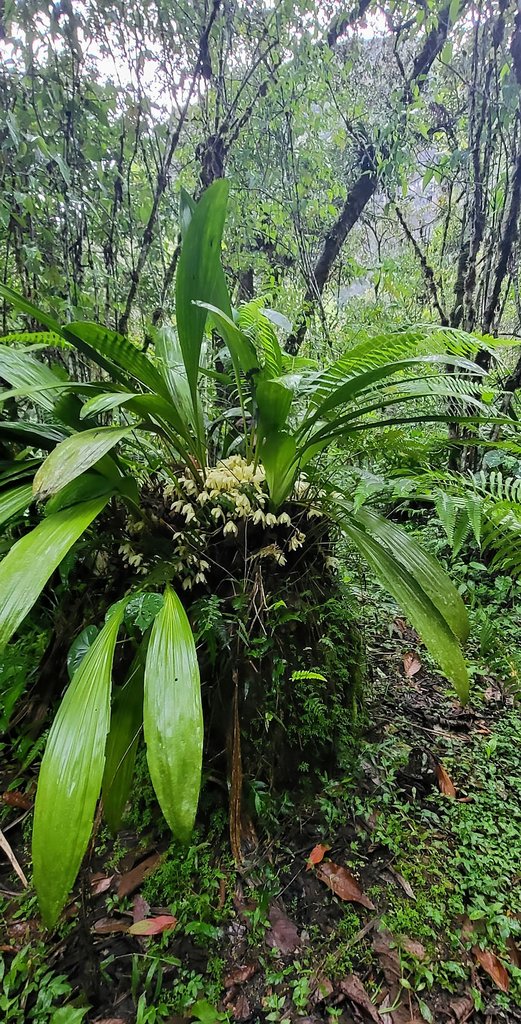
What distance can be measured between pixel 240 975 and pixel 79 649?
538 mm

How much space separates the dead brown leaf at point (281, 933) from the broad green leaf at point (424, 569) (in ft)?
1.77

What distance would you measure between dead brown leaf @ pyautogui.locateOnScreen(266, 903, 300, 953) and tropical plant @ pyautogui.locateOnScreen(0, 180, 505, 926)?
1.00ft

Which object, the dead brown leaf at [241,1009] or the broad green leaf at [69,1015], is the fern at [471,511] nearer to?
the dead brown leaf at [241,1009]

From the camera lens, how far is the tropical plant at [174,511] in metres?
0.52

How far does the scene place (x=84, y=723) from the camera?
0.55 meters

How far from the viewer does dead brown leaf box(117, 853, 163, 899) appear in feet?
2.41

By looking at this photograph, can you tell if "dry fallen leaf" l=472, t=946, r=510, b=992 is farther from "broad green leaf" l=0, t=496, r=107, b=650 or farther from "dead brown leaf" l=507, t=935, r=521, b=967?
"broad green leaf" l=0, t=496, r=107, b=650

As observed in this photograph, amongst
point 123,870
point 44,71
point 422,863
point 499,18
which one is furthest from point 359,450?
point 499,18

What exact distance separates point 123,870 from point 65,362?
61.4 inches

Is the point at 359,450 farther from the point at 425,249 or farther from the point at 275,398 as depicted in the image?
the point at 425,249

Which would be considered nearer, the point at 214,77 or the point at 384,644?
the point at 384,644

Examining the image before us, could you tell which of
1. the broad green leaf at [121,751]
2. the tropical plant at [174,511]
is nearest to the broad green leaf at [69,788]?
the tropical plant at [174,511]

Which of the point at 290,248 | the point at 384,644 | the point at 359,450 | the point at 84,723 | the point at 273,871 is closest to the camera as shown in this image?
the point at 84,723

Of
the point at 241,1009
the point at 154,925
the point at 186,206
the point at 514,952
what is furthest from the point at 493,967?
the point at 186,206
